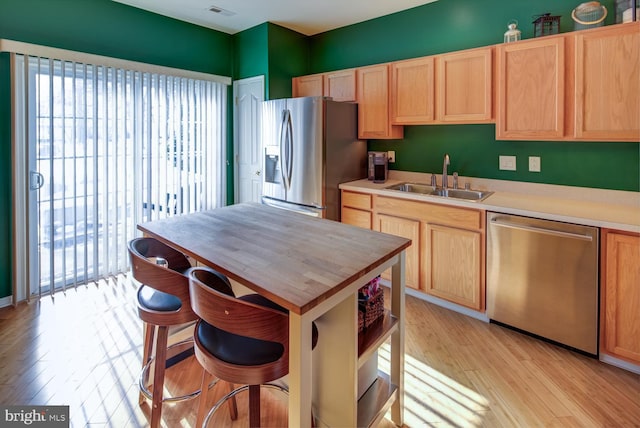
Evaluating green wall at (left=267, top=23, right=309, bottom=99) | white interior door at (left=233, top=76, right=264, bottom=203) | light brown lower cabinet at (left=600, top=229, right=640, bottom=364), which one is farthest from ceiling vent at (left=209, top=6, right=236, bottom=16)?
light brown lower cabinet at (left=600, top=229, right=640, bottom=364)

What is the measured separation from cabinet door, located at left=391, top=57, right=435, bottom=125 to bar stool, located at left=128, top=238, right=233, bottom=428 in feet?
7.91

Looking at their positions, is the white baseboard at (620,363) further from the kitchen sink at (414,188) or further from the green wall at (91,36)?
the green wall at (91,36)

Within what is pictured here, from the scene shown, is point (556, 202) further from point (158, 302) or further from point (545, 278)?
point (158, 302)

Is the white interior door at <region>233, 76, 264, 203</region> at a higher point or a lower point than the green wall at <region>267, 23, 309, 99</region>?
lower

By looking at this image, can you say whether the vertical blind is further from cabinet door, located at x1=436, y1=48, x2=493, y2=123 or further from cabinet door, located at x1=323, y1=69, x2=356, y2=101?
cabinet door, located at x1=436, y1=48, x2=493, y2=123

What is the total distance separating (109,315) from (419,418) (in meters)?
2.46

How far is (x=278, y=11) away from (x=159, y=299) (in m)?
3.23

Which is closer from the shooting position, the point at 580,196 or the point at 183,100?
the point at 580,196

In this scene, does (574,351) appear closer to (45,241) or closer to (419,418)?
(419,418)

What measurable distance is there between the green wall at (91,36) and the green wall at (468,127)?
1.56 metres

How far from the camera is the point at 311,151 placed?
3.54m

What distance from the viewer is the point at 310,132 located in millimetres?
3510

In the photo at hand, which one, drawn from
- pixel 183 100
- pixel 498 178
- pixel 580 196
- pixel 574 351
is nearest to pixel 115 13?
pixel 183 100

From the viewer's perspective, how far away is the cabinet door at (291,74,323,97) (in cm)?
407
